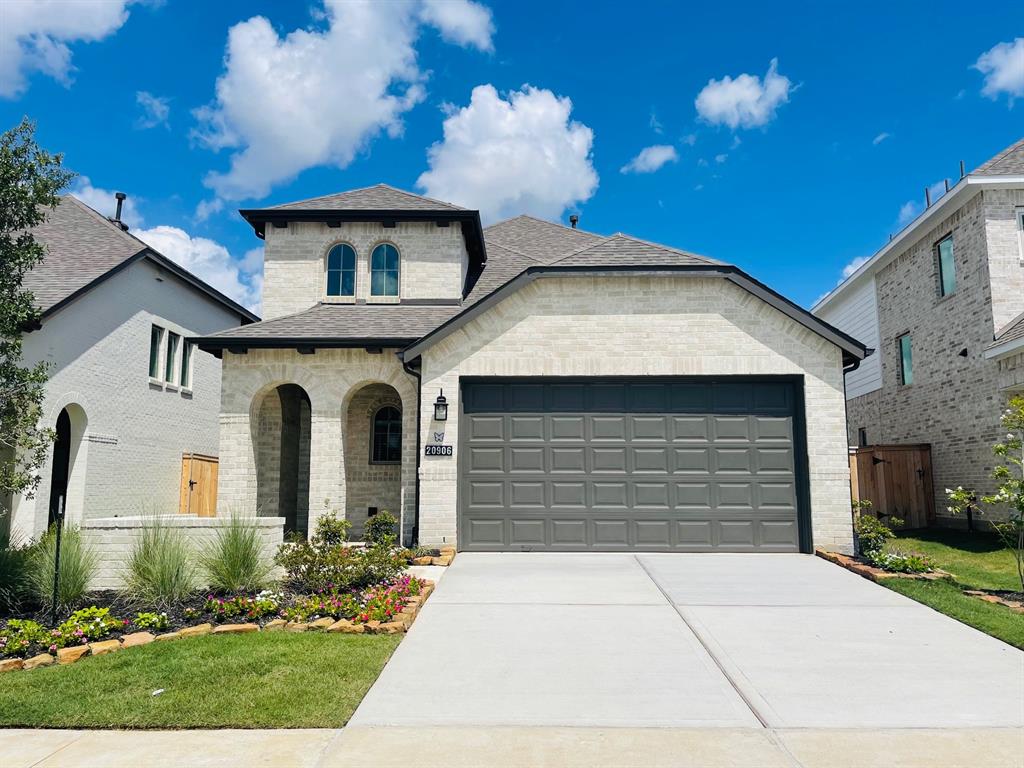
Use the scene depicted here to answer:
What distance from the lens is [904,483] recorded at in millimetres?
17406

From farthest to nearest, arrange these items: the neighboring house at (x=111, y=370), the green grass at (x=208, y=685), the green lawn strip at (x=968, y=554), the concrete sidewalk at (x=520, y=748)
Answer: the neighboring house at (x=111, y=370)
the green lawn strip at (x=968, y=554)
the green grass at (x=208, y=685)
the concrete sidewalk at (x=520, y=748)

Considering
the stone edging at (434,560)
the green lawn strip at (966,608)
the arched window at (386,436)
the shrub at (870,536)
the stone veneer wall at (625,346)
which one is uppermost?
the stone veneer wall at (625,346)

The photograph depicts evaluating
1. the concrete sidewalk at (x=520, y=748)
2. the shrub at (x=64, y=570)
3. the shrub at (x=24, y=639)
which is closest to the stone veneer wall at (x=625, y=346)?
the shrub at (x=64, y=570)

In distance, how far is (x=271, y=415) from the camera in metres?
15.5

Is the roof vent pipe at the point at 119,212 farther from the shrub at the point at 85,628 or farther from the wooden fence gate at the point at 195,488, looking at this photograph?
the shrub at the point at 85,628

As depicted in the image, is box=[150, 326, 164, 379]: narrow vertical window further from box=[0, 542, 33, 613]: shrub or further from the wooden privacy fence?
the wooden privacy fence

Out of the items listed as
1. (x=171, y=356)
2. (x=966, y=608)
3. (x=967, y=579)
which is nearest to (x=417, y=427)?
(x=966, y=608)

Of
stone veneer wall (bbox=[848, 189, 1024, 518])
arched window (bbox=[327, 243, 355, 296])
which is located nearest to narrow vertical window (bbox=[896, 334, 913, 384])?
stone veneer wall (bbox=[848, 189, 1024, 518])

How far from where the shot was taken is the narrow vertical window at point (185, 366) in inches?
790

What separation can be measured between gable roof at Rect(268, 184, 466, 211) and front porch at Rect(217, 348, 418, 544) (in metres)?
4.29

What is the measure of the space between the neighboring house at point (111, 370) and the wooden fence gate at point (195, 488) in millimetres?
748

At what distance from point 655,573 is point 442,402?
454 cm

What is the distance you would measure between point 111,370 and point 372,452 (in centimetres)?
667

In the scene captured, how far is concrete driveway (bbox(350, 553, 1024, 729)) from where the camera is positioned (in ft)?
16.6
